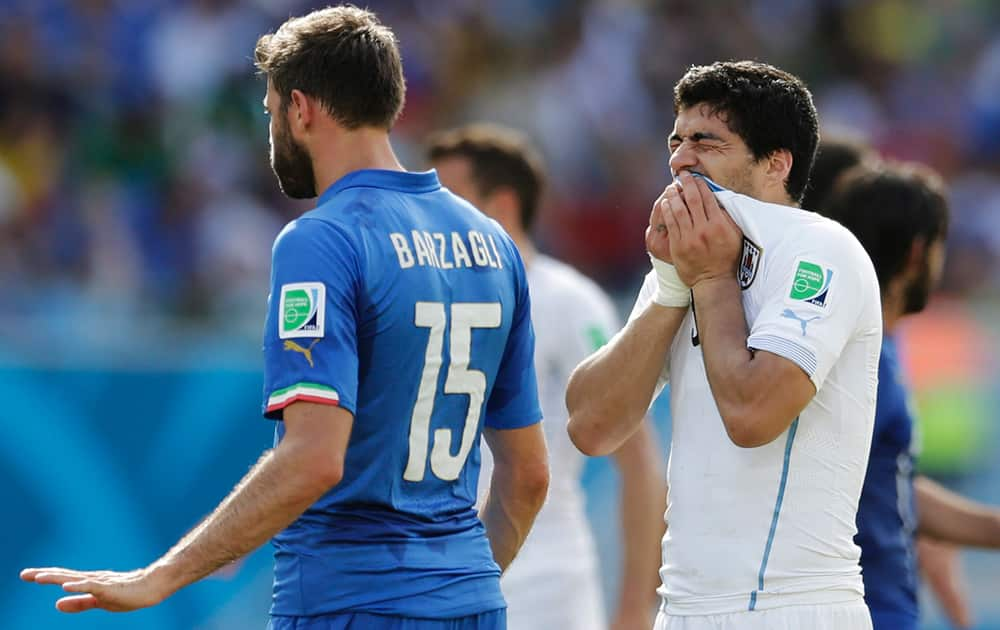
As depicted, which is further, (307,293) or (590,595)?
(590,595)

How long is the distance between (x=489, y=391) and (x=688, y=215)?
75cm

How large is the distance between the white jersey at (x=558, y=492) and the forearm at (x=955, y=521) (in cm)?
124

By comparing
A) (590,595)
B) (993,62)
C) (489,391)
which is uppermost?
(993,62)

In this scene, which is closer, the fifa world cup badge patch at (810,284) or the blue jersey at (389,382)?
the fifa world cup badge patch at (810,284)

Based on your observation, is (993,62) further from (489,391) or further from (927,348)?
(489,391)

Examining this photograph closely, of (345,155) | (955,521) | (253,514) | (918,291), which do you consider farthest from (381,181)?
(955,521)

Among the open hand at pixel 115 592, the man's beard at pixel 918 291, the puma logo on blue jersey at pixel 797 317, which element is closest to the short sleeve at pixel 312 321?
the open hand at pixel 115 592

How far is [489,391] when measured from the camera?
3740 millimetres

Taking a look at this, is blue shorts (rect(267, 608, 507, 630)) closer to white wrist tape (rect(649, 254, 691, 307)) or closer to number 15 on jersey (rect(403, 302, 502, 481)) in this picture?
number 15 on jersey (rect(403, 302, 502, 481))

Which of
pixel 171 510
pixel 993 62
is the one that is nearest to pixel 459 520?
pixel 171 510

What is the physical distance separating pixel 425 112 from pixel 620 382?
29.5ft

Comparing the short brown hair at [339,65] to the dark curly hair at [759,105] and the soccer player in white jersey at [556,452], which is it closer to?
the dark curly hair at [759,105]

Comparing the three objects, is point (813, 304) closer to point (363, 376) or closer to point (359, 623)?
point (363, 376)

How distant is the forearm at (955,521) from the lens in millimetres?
5227
